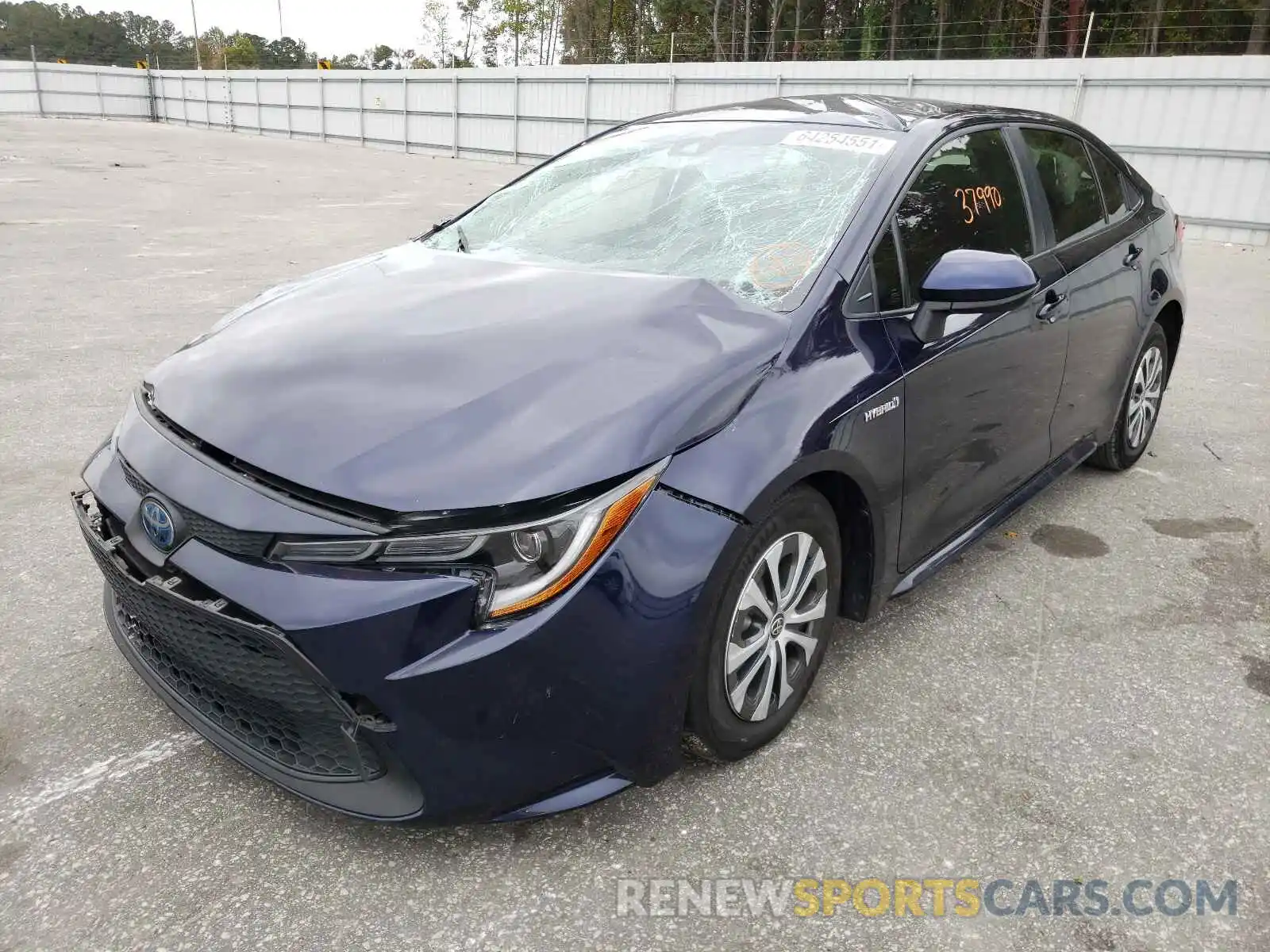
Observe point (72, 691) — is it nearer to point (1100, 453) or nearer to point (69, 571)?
point (69, 571)

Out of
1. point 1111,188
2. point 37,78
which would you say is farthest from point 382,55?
point 1111,188

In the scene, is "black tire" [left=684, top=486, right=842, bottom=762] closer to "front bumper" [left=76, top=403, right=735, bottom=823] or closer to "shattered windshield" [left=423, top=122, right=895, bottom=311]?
"front bumper" [left=76, top=403, right=735, bottom=823]

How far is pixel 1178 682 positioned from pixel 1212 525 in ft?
4.67

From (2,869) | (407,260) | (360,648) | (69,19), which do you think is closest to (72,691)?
(2,869)

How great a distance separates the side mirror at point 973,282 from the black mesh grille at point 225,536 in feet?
5.76

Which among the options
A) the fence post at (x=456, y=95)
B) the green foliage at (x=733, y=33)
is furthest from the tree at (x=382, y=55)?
the fence post at (x=456, y=95)

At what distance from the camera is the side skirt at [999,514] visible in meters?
2.80

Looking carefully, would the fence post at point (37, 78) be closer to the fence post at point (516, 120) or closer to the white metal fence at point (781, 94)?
the white metal fence at point (781, 94)

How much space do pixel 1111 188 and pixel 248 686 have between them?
3.81 m

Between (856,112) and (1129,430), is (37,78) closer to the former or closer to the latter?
(856,112)

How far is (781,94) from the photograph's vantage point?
63.3ft

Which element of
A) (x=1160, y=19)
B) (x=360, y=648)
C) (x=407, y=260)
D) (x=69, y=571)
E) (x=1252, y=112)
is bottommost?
(x=69, y=571)

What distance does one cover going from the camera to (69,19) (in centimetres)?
8769

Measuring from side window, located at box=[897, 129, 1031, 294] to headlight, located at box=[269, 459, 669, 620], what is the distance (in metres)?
1.35
